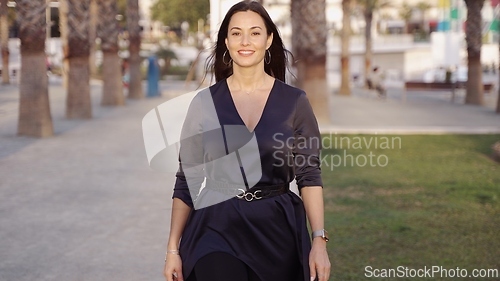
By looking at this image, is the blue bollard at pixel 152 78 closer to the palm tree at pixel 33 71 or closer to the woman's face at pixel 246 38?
the palm tree at pixel 33 71

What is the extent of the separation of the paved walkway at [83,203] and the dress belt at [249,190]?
271 centimetres

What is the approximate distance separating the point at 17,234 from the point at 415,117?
15.9 metres

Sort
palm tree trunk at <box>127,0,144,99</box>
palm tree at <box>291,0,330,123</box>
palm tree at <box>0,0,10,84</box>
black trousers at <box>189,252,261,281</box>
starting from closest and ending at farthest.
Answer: black trousers at <box>189,252,261,281</box> → palm tree at <box>291,0,330,123</box> → palm tree trunk at <box>127,0,144,99</box> → palm tree at <box>0,0,10,84</box>

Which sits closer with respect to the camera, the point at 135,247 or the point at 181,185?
the point at 181,185

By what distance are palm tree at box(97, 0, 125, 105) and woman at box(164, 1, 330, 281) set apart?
19920mm

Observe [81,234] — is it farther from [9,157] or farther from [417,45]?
[417,45]

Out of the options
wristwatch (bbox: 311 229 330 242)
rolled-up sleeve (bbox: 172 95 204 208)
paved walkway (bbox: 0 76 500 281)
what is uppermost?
rolled-up sleeve (bbox: 172 95 204 208)

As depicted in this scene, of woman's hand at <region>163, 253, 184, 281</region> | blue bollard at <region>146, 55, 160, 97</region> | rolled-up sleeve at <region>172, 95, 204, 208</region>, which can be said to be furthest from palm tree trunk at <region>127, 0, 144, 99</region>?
woman's hand at <region>163, 253, 184, 281</region>

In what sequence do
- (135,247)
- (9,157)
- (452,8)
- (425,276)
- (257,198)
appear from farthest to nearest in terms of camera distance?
(452,8), (9,157), (135,247), (425,276), (257,198)

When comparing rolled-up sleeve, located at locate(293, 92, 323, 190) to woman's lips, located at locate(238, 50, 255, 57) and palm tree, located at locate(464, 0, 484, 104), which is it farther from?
palm tree, located at locate(464, 0, 484, 104)

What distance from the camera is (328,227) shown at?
7414 mm

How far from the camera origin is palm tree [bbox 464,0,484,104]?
25.2 metres

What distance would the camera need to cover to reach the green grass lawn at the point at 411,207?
20.8 feet

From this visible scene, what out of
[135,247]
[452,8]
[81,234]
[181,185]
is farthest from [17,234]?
[452,8]
